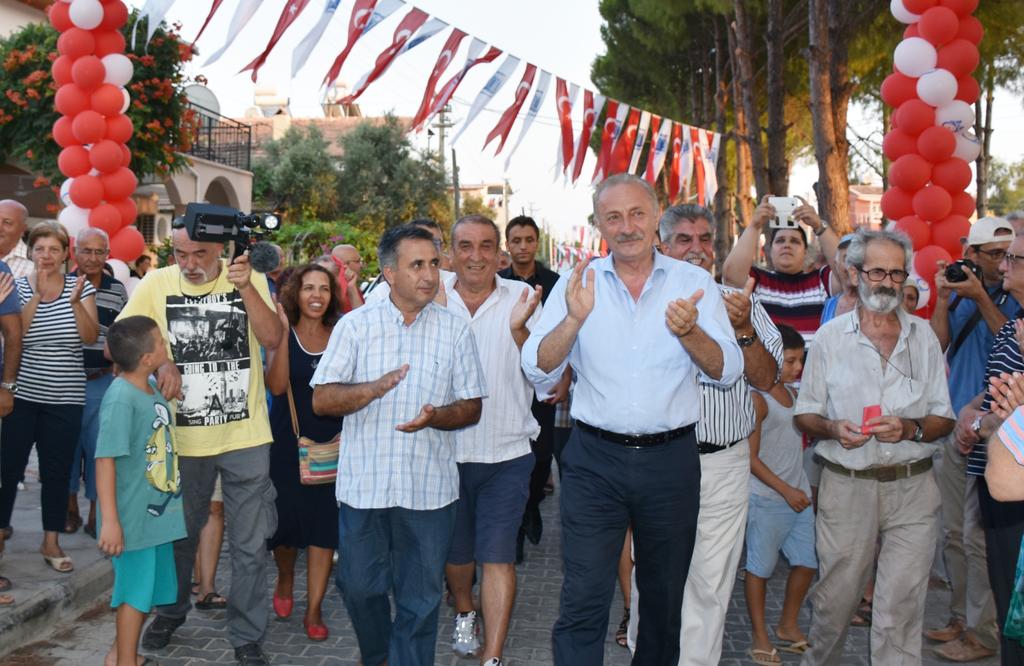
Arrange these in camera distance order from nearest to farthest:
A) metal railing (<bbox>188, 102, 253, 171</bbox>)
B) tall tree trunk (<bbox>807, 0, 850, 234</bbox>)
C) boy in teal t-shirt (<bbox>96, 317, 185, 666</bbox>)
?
boy in teal t-shirt (<bbox>96, 317, 185, 666</bbox>), tall tree trunk (<bbox>807, 0, 850, 234</bbox>), metal railing (<bbox>188, 102, 253, 171</bbox>)

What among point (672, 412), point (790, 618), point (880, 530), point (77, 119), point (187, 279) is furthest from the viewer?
point (77, 119)

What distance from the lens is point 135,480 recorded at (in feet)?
14.1

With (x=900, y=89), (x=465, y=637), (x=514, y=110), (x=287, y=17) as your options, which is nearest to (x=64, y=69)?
(x=287, y=17)

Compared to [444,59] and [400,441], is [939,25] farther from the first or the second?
[400,441]

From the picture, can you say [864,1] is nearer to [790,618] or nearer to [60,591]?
[790,618]

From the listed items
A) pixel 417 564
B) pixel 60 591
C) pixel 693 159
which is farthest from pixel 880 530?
pixel 693 159

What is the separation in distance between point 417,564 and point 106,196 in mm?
7322

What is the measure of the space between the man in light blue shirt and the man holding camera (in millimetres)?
1474

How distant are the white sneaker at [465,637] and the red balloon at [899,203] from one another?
246 inches

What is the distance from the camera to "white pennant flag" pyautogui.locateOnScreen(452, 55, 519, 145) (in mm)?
9383

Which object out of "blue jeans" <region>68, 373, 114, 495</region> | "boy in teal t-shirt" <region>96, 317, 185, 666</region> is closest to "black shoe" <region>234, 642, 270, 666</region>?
"boy in teal t-shirt" <region>96, 317, 185, 666</region>

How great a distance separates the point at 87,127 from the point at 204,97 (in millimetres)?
18215

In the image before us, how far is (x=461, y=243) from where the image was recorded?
5047 millimetres

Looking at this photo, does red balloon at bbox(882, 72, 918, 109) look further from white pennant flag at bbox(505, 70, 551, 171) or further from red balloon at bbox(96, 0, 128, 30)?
red balloon at bbox(96, 0, 128, 30)
